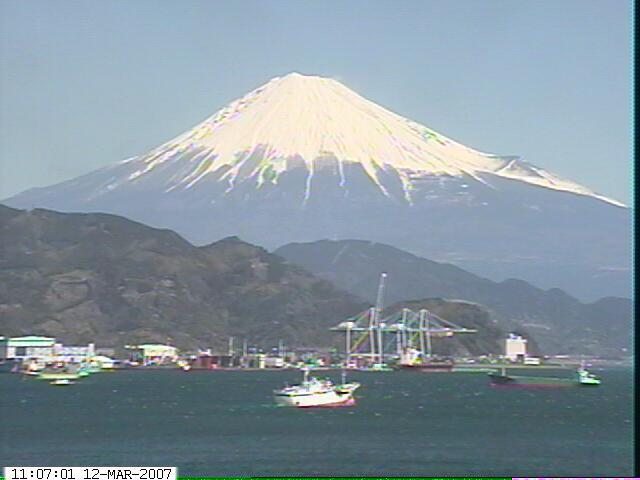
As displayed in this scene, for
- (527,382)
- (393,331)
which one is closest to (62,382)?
(527,382)

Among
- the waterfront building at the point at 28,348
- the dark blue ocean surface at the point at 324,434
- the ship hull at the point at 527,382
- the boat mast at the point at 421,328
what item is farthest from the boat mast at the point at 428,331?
the dark blue ocean surface at the point at 324,434

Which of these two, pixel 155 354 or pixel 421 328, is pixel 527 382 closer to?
pixel 155 354

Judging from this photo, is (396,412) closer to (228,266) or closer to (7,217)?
(228,266)

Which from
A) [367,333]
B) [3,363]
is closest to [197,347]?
[367,333]

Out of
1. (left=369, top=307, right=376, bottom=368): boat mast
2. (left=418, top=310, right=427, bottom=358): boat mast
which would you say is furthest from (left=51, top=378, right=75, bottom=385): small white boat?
(left=418, top=310, right=427, bottom=358): boat mast

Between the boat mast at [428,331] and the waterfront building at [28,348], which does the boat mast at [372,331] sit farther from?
the waterfront building at [28,348]

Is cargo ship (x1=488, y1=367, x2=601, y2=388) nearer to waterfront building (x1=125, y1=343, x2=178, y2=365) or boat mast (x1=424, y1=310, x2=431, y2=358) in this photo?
waterfront building (x1=125, y1=343, x2=178, y2=365)

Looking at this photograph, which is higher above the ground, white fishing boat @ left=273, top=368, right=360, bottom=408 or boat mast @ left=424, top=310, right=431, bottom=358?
boat mast @ left=424, top=310, right=431, bottom=358

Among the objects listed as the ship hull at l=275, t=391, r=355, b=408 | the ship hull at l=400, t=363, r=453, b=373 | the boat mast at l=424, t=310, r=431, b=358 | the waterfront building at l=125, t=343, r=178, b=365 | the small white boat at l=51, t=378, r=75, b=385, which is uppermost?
the boat mast at l=424, t=310, r=431, b=358
